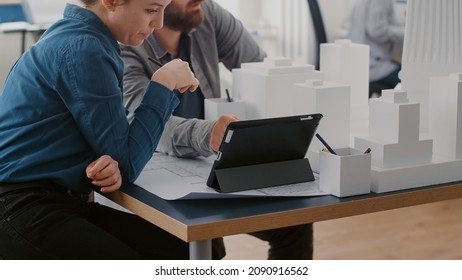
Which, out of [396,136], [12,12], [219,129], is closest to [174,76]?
[219,129]

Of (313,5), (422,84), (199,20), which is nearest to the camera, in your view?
(422,84)

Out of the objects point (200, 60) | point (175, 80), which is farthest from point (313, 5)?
point (175, 80)

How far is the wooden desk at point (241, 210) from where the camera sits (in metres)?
1.26

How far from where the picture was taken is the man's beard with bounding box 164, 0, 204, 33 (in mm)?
2020

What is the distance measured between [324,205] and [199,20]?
0.85m

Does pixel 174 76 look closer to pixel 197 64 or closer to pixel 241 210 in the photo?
pixel 241 210

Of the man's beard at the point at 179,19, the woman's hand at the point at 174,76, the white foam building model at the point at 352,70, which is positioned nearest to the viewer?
the woman's hand at the point at 174,76

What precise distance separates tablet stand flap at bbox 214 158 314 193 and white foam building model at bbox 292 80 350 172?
78mm

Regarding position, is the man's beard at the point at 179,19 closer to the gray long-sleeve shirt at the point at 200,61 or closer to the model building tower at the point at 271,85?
the gray long-sleeve shirt at the point at 200,61

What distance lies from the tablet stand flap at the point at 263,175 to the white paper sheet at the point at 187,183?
1 centimetres

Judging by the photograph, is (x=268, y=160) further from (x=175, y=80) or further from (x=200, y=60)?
(x=200, y=60)

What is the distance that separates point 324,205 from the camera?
1343 mm

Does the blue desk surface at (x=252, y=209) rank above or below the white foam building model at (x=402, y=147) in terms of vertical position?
below

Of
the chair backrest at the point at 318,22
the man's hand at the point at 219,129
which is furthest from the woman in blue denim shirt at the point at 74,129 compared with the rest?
the chair backrest at the point at 318,22
